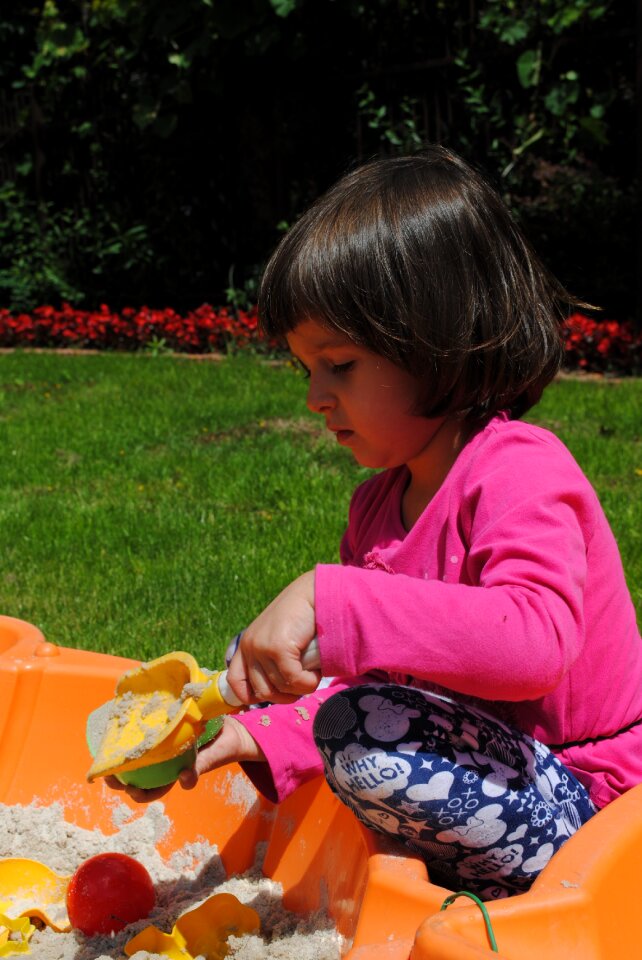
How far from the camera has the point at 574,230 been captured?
5875mm

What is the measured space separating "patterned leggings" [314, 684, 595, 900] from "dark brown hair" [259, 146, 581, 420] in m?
0.34

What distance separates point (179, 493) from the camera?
3.36 meters

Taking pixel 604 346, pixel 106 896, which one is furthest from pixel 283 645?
pixel 604 346

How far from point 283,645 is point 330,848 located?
0.50 metres

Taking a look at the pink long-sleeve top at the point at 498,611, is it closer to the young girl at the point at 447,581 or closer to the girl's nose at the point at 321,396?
the young girl at the point at 447,581

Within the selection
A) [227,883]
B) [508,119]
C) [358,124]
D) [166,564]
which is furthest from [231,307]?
[227,883]

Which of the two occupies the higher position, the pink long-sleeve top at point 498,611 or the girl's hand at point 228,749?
the pink long-sleeve top at point 498,611

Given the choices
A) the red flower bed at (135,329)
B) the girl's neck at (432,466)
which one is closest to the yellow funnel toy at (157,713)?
the girl's neck at (432,466)

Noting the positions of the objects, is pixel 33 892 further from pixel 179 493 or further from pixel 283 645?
pixel 179 493

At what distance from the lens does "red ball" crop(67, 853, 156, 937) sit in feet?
4.62

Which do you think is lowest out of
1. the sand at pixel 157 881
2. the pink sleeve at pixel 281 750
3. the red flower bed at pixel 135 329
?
the red flower bed at pixel 135 329

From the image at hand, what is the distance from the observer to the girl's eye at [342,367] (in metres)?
1.27

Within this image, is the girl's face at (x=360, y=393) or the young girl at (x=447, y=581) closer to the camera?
the young girl at (x=447, y=581)

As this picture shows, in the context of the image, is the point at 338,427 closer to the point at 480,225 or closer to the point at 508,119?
Answer: the point at 480,225
